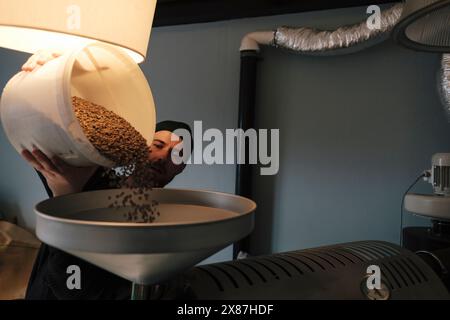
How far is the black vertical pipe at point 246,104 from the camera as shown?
74.7 inches

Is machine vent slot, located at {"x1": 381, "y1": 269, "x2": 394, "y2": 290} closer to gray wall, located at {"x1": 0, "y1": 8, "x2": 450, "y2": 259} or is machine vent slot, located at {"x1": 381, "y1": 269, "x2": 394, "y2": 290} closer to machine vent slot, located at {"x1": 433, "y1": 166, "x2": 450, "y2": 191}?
machine vent slot, located at {"x1": 433, "y1": 166, "x2": 450, "y2": 191}

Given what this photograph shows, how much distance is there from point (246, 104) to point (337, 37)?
57 cm

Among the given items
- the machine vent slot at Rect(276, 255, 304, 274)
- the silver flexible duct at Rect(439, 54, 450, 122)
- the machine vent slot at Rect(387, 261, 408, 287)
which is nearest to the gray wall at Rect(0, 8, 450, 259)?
the silver flexible duct at Rect(439, 54, 450, 122)

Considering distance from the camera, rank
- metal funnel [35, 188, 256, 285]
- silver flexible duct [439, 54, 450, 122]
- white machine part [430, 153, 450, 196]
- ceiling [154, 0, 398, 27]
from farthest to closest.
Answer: ceiling [154, 0, 398, 27] → silver flexible duct [439, 54, 450, 122] → white machine part [430, 153, 450, 196] → metal funnel [35, 188, 256, 285]

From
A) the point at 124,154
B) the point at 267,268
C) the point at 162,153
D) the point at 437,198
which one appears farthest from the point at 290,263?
the point at 437,198

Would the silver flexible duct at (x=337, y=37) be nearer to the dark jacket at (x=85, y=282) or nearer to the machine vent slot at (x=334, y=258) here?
the machine vent slot at (x=334, y=258)

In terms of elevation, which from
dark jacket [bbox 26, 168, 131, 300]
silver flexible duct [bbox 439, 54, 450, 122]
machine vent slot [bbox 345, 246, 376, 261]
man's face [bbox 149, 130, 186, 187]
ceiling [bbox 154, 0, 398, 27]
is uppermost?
ceiling [bbox 154, 0, 398, 27]

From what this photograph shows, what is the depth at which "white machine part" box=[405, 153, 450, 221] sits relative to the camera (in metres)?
1.18

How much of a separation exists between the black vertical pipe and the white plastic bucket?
1.10 metres

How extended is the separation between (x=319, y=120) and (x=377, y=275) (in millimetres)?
1353

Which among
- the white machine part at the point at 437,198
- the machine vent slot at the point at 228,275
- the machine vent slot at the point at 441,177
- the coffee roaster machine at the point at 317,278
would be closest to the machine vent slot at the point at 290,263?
the coffee roaster machine at the point at 317,278

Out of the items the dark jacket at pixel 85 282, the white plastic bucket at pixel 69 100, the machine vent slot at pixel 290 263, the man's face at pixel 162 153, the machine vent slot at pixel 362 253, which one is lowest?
the dark jacket at pixel 85 282

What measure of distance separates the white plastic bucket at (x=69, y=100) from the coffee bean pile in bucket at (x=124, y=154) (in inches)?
1.2

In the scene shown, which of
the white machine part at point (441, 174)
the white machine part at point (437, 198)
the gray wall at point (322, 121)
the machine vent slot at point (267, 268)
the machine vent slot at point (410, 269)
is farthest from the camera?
the gray wall at point (322, 121)
